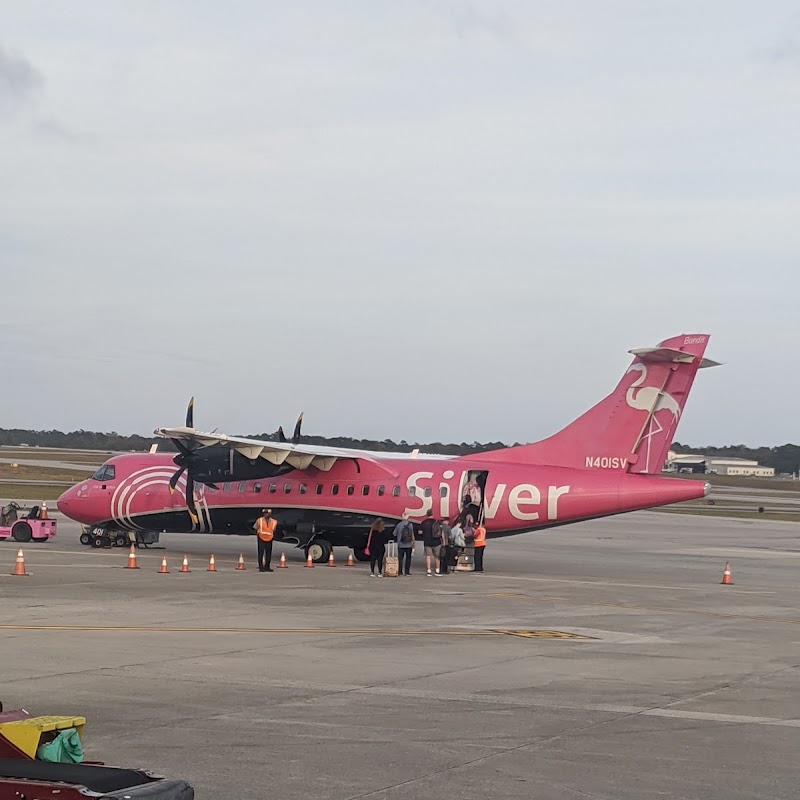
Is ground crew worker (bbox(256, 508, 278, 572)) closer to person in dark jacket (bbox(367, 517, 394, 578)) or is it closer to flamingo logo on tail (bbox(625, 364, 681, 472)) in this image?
person in dark jacket (bbox(367, 517, 394, 578))

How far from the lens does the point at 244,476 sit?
3484 centimetres

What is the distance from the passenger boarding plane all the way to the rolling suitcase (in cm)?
273

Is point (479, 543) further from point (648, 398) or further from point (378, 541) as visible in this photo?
point (648, 398)

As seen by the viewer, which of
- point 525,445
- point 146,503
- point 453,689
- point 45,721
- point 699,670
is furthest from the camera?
point 146,503

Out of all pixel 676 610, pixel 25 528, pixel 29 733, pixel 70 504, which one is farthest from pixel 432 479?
pixel 29 733

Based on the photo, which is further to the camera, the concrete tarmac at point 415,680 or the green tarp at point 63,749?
the concrete tarmac at point 415,680

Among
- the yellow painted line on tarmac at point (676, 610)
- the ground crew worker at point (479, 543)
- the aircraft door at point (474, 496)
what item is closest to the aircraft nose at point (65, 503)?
the aircraft door at point (474, 496)

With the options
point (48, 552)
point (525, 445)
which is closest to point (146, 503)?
point (48, 552)

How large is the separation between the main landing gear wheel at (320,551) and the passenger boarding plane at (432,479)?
30mm

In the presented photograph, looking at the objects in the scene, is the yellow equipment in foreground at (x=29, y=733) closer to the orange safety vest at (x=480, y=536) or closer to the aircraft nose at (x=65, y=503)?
the orange safety vest at (x=480, y=536)

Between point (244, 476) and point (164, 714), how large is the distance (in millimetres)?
22396

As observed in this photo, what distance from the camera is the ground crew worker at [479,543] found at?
32438 millimetres

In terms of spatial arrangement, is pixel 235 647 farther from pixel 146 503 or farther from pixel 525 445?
pixel 146 503

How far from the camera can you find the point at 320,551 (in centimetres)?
3500
